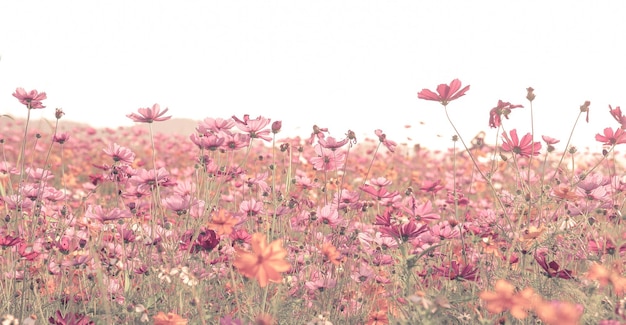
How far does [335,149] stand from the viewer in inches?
86.4

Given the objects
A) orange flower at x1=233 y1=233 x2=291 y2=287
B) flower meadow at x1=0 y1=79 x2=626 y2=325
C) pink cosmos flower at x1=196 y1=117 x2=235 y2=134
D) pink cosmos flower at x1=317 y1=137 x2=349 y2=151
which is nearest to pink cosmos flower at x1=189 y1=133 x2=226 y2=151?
flower meadow at x1=0 y1=79 x2=626 y2=325

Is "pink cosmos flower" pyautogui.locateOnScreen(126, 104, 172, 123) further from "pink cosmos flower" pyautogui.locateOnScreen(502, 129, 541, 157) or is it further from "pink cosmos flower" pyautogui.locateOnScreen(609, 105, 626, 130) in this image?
"pink cosmos flower" pyautogui.locateOnScreen(609, 105, 626, 130)

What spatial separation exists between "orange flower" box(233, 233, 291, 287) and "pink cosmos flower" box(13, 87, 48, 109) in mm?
1423

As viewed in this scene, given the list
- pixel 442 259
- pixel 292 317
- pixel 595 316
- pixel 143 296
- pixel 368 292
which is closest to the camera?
pixel 595 316

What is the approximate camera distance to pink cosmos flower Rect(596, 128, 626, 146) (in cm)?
201

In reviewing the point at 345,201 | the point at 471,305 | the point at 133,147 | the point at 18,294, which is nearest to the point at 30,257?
the point at 18,294

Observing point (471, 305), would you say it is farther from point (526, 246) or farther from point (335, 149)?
point (335, 149)

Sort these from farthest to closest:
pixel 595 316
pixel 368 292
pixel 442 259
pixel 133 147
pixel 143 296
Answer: pixel 133 147 → pixel 442 259 → pixel 368 292 → pixel 143 296 → pixel 595 316

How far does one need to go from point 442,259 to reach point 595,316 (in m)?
1.06

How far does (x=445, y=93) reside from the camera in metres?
1.79

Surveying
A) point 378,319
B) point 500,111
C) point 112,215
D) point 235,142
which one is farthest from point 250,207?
point 500,111

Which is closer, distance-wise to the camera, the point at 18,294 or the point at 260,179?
the point at 18,294

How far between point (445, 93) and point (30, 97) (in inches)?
56.8

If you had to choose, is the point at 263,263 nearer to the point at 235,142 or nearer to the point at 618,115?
the point at 235,142
